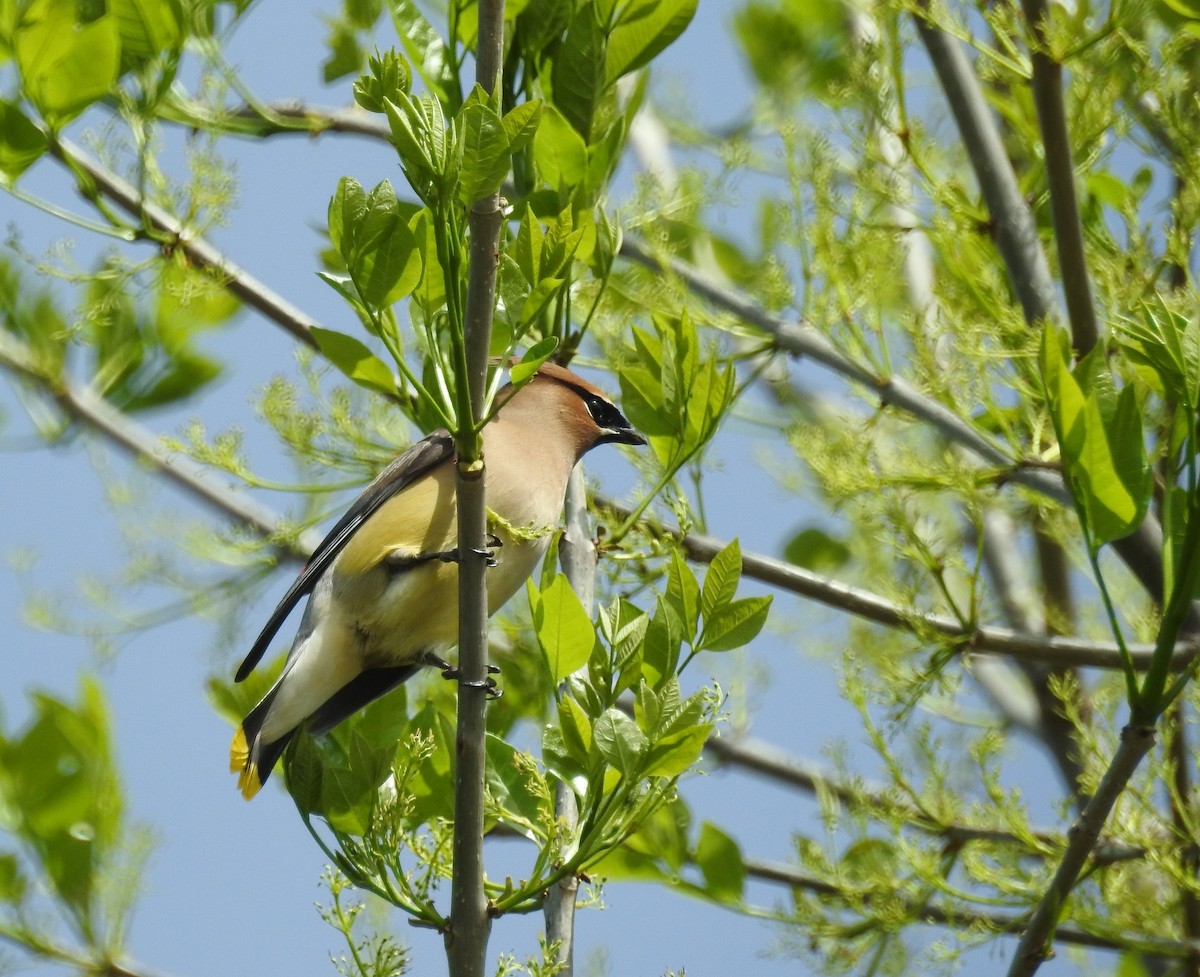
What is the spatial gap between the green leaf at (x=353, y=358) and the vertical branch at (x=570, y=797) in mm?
529

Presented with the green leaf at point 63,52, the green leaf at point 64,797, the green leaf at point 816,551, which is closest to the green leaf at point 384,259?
the green leaf at point 63,52

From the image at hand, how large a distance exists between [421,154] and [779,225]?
2.20 meters

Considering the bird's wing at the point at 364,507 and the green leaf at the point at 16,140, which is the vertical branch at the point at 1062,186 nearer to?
the bird's wing at the point at 364,507

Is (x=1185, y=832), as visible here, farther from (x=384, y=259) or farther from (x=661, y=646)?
(x=384, y=259)

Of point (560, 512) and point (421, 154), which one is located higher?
point (560, 512)

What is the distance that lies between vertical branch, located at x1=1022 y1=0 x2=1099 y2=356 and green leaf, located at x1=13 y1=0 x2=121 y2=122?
6.53ft

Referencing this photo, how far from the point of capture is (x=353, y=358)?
3359 millimetres

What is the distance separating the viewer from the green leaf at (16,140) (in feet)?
10.6

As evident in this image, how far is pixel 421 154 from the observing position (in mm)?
2152

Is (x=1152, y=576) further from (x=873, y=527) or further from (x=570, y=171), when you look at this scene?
(x=570, y=171)

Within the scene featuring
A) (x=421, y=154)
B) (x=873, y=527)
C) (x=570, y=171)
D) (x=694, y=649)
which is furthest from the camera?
(x=873, y=527)

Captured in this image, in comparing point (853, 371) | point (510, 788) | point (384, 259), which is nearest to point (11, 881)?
point (510, 788)

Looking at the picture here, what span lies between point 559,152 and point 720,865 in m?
1.58

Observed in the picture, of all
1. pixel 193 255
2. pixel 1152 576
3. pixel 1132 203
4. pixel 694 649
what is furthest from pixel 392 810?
pixel 1132 203
